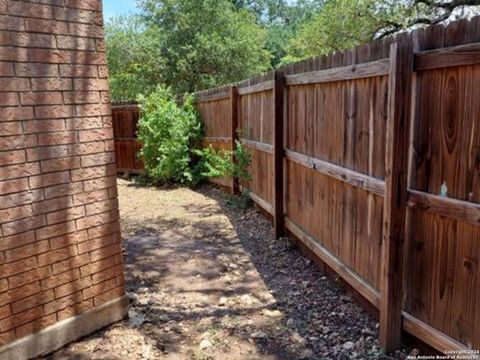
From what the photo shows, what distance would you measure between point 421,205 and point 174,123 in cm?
788

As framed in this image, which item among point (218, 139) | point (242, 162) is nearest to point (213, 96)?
point (218, 139)

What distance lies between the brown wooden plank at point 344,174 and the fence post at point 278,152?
0.49 metres

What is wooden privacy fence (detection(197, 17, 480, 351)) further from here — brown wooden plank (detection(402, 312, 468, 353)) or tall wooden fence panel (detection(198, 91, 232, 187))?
tall wooden fence panel (detection(198, 91, 232, 187))

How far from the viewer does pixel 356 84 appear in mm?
3277

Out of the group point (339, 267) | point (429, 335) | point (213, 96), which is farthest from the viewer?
point (213, 96)

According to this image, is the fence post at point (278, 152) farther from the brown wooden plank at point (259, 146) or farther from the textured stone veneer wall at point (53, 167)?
the textured stone veneer wall at point (53, 167)

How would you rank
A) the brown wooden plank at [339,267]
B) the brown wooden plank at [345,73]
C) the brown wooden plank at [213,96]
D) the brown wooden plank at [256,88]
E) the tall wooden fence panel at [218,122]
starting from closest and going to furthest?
1. the brown wooden plank at [345,73]
2. the brown wooden plank at [339,267]
3. the brown wooden plank at [256,88]
4. the brown wooden plank at [213,96]
5. the tall wooden fence panel at [218,122]

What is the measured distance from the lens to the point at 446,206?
7.55 feet

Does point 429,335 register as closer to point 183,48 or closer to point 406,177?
point 406,177

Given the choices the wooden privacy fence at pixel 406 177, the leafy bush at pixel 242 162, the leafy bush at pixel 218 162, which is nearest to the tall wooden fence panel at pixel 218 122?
the leafy bush at pixel 218 162

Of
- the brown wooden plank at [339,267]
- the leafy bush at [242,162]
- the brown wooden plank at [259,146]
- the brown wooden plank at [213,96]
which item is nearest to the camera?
the brown wooden plank at [339,267]

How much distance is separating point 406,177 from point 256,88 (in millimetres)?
4096

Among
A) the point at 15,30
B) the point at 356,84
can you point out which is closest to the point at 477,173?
the point at 356,84

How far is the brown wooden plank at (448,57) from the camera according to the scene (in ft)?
6.81
